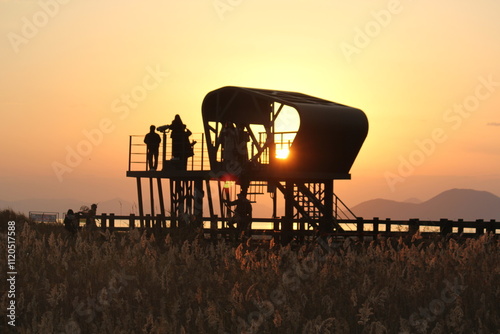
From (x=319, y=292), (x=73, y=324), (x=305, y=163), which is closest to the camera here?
(x=73, y=324)

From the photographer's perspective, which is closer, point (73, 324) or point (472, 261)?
point (73, 324)

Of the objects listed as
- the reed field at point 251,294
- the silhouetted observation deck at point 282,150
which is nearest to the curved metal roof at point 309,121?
the silhouetted observation deck at point 282,150

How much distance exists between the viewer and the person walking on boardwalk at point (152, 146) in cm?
3341

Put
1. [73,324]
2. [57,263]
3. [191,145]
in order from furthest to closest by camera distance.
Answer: [191,145] < [57,263] < [73,324]

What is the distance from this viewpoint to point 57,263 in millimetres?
12281

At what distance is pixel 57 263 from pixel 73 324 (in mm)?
4282

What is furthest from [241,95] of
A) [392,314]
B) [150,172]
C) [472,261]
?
[392,314]

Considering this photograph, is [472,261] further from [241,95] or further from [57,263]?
[241,95]

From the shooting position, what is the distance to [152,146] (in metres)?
34.1

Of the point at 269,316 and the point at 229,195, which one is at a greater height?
Answer: the point at 229,195

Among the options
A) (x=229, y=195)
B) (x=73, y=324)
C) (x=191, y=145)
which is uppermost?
(x=191, y=145)

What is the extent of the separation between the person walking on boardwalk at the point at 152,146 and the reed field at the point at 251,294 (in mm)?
19904

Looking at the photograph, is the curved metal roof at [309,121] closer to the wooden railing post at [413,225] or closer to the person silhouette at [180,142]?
the person silhouette at [180,142]

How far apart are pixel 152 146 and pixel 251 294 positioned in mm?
25014
